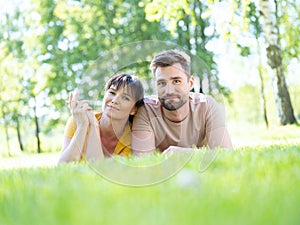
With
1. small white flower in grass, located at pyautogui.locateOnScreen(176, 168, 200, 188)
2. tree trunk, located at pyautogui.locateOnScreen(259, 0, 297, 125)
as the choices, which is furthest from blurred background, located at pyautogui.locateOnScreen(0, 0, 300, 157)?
small white flower in grass, located at pyautogui.locateOnScreen(176, 168, 200, 188)

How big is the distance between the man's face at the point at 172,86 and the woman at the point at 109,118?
280 mm

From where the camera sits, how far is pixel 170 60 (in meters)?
4.88

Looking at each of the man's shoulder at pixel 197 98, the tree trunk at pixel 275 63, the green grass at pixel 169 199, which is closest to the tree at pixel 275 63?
the tree trunk at pixel 275 63

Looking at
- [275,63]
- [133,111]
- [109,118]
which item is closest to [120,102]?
[133,111]

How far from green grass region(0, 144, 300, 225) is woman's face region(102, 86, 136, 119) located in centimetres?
227

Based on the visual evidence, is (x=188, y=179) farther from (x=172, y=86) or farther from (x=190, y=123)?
(x=190, y=123)

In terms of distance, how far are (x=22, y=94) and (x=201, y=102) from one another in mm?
28422

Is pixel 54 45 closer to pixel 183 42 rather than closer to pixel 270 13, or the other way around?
pixel 183 42

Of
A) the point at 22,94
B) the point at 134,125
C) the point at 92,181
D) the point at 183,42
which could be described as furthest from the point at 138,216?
the point at 22,94

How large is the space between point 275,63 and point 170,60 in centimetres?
1063

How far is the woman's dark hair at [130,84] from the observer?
16.3ft

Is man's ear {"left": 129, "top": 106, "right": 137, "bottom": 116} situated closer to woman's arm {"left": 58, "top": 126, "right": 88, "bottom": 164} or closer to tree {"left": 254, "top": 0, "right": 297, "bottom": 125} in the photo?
woman's arm {"left": 58, "top": 126, "right": 88, "bottom": 164}

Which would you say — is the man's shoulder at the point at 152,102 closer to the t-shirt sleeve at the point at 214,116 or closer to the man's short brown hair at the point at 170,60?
the man's short brown hair at the point at 170,60

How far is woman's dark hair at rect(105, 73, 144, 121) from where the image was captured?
496 centimetres
